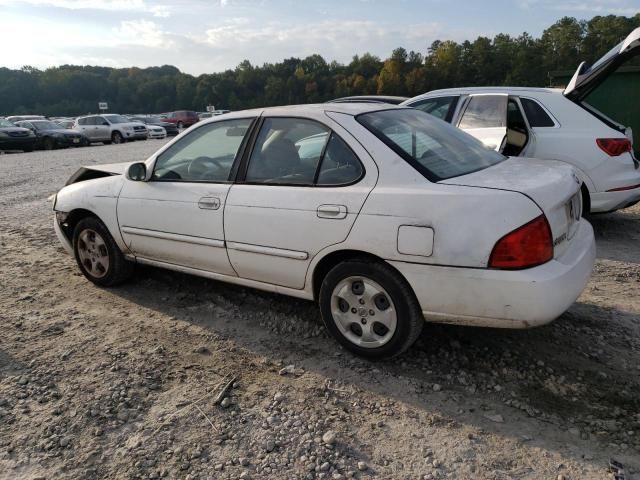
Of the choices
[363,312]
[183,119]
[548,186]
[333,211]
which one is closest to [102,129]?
[183,119]

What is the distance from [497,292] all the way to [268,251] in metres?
1.51

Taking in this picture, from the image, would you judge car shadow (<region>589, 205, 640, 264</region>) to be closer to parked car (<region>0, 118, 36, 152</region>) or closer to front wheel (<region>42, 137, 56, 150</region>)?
parked car (<region>0, 118, 36, 152</region>)

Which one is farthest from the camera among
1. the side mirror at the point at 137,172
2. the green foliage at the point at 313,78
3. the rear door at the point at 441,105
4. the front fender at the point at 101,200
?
the green foliage at the point at 313,78

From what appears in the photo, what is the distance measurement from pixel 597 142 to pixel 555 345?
3161mm

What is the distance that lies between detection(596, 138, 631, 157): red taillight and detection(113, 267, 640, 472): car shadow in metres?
2.40

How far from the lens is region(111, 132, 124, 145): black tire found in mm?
26797

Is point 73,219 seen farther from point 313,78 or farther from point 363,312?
point 313,78

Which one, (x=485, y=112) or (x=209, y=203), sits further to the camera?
(x=485, y=112)

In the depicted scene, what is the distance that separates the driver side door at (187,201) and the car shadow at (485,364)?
531 millimetres

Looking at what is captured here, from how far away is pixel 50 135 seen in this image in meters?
23.2

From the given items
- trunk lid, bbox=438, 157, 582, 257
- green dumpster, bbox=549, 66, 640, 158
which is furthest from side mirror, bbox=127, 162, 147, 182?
green dumpster, bbox=549, 66, 640, 158

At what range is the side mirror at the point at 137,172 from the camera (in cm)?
→ 414

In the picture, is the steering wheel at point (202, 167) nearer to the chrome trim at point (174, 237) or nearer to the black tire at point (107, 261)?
the chrome trim at point (174, 237)

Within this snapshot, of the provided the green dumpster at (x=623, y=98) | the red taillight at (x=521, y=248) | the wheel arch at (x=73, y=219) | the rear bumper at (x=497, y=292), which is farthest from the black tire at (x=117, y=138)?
the red taillight at (x=521, y=248)
